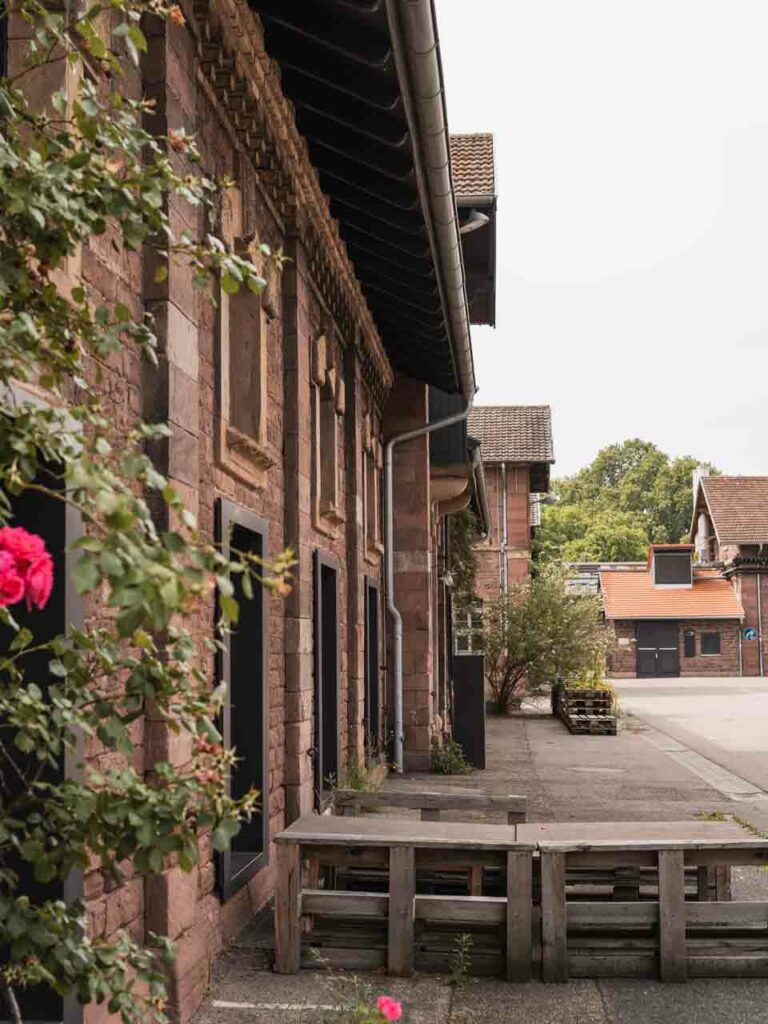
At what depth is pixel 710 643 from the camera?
5847cm

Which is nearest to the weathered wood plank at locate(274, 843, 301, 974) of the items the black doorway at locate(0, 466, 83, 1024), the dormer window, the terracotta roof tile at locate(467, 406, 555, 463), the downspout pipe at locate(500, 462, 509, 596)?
the black doorway at locate(0, 466, 83, 1024)

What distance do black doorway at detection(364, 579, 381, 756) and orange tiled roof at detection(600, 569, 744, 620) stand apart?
43966 mm

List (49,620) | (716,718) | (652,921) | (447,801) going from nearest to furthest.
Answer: (49,620) < (652,921) < (447,801) < (716,718)

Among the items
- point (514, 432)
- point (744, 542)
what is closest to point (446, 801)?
point (514, 432)

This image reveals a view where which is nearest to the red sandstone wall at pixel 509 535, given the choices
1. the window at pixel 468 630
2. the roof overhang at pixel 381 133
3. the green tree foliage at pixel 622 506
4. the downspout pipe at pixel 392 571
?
the window at pixel 468 630

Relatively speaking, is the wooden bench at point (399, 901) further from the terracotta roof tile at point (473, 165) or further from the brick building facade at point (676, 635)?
the brick building facade at point (676, 635)

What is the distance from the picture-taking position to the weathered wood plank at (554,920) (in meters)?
6.07

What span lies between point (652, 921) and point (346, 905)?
4.67 feet

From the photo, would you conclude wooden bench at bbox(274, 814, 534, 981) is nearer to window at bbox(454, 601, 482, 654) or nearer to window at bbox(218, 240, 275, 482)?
window at bbox(218, 240, 275, 482)

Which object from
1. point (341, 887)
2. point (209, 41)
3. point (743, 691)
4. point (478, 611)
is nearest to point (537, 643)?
point (478, 611)

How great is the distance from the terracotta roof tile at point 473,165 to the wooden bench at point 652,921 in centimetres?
1029

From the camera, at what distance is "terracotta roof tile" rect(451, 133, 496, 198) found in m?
15.4

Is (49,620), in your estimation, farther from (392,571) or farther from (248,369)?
(392,571)

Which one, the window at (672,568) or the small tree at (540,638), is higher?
the window at (672,568)
